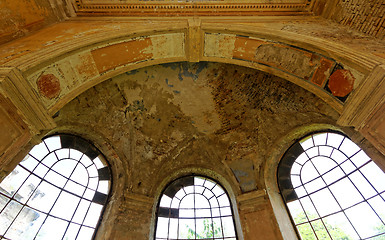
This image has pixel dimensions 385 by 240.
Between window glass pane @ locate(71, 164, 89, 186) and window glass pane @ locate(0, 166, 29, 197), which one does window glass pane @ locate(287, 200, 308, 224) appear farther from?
window glass pane @ locate(0, 166, 29, 197)

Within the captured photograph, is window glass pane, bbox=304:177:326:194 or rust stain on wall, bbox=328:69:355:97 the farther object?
window glass pane, bbox=304:177:326:194

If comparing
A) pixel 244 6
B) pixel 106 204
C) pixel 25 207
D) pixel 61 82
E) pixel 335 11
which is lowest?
pixel 25 207

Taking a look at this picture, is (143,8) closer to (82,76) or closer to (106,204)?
(82,76)

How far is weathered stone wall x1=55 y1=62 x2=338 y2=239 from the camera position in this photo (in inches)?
177

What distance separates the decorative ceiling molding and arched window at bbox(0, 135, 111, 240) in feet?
10.1

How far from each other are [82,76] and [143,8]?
2059 millimetres

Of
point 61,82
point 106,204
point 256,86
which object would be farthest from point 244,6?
point 106,204

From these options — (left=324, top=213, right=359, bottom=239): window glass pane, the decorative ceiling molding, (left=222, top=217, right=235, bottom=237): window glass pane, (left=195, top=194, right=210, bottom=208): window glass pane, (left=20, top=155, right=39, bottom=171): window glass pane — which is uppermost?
the decorative ceiling molding

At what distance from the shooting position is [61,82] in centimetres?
307

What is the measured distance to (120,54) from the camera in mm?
3668

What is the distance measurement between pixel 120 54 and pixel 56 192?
10.5 feet

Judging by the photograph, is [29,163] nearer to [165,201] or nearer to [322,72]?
[165,201]

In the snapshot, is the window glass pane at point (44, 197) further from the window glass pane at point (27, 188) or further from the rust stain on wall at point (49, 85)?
the rust stain on wall at point (49, 85)

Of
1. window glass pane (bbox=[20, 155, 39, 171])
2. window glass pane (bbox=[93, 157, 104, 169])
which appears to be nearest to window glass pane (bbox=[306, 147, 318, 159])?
window glass pane (bbox=[93, 157, 104, 169])
